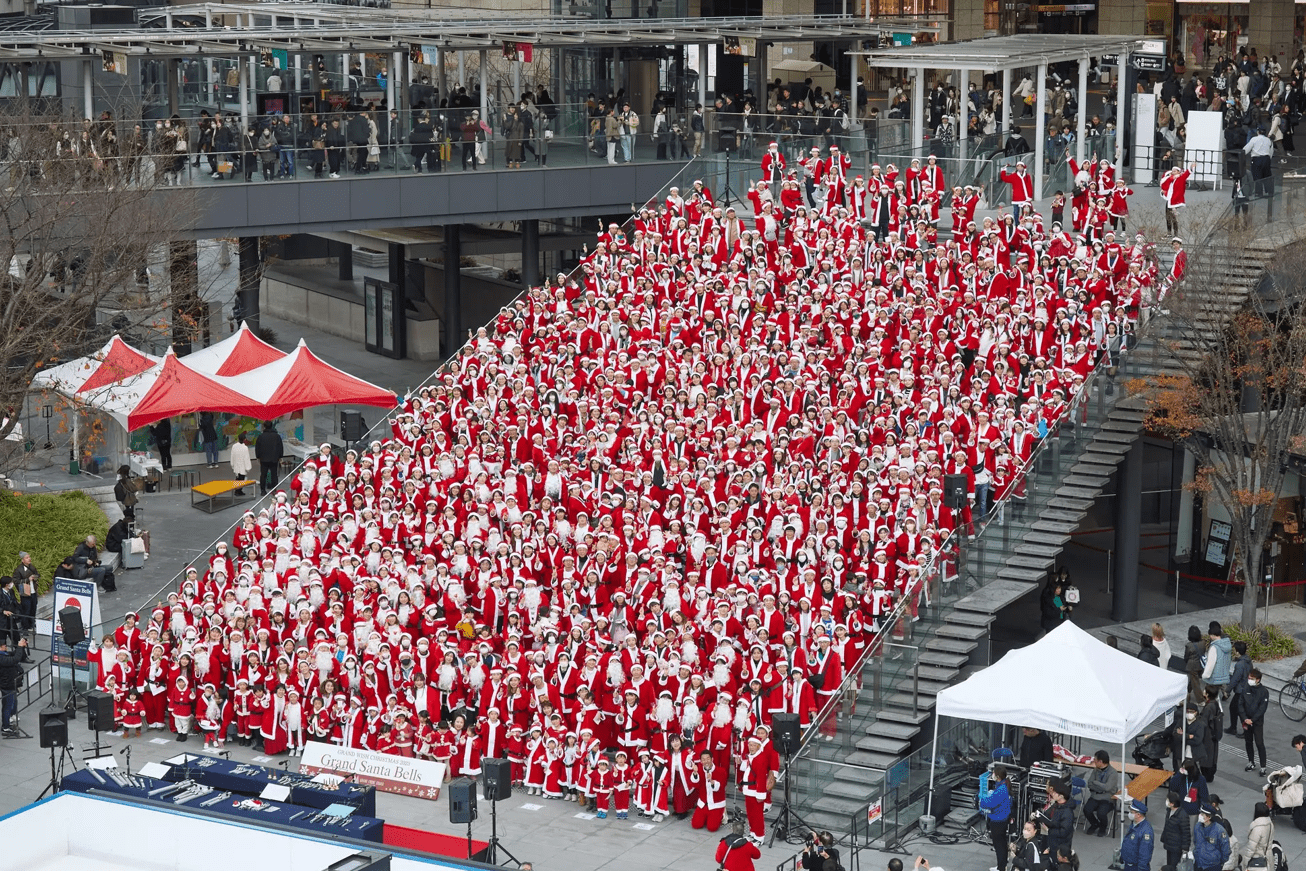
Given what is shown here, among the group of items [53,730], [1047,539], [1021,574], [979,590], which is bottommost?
[53,730]

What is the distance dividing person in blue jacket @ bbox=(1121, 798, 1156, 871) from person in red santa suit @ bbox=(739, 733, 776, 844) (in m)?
4.02

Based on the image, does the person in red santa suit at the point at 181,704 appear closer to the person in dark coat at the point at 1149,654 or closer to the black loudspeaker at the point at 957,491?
the black loudspeaker at the point at 957,491

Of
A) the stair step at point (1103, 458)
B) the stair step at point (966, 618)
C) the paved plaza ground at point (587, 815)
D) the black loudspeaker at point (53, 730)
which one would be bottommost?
the paved plaza ground at point (587, 815)

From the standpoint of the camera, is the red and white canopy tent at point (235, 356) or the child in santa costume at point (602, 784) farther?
the red and white canopy tent at point (235, 356)

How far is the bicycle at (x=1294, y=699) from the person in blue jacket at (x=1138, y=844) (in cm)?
637

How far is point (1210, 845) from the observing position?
2005 cm

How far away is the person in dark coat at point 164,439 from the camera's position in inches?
1419

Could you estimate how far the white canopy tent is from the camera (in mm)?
21203

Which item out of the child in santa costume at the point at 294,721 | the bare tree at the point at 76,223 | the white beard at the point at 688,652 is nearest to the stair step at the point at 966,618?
the white beard at the point at 688,652

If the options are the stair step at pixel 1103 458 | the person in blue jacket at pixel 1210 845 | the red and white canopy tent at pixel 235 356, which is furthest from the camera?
the red and white canopy tent at pixel 235 356

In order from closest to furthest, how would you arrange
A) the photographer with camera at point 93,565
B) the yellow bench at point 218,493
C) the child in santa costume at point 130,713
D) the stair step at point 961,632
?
the stair step at point 961,632, the child in santa costume at point 130,713, the photographer with camera at point 93,565, the yellow bench at point 218,493

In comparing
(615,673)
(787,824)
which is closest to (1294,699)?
(787,824)

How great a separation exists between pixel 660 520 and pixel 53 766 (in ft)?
26.7

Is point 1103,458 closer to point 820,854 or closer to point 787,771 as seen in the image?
point 787,771
